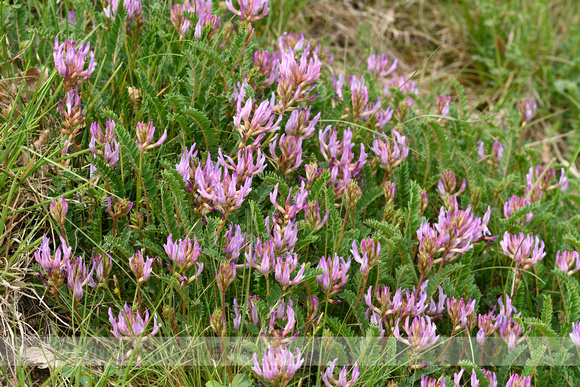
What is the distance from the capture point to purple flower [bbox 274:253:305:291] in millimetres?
1991

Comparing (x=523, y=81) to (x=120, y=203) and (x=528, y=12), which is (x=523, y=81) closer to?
(x=528, y=12)

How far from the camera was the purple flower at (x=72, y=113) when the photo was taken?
2.32 meters

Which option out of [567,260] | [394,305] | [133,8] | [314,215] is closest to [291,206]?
[314,215]

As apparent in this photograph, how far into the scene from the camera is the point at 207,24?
2709mm

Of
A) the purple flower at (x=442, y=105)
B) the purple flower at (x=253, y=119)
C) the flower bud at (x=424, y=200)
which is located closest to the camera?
the purple flower at (x=253, y=119)

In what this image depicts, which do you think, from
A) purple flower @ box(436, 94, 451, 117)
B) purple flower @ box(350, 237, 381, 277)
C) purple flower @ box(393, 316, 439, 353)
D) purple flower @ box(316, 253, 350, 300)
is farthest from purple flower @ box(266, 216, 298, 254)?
purple flower @ box(436, 94, 451, 117)

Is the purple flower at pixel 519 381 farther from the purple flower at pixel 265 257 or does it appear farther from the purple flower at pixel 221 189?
the purple flower at pixel 221 189

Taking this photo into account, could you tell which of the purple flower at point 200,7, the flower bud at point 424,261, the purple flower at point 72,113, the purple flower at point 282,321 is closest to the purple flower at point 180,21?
the purple flower at point 200,7

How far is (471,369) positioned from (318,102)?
1528 millimetres

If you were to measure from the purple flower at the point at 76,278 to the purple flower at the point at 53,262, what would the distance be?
0.08ft

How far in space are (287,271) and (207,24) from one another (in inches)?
53.1

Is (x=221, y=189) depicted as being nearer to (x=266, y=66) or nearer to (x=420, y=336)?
(x=420, y=336)

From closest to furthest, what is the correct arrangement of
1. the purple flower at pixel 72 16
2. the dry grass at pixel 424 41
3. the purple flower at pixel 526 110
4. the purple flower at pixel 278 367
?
the purple flower at pixel 278 367, the purple flower at pixel 72 16, the purple flower at pixel 526 110, the dry grass at pixel 424 41

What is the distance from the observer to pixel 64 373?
200 cm
